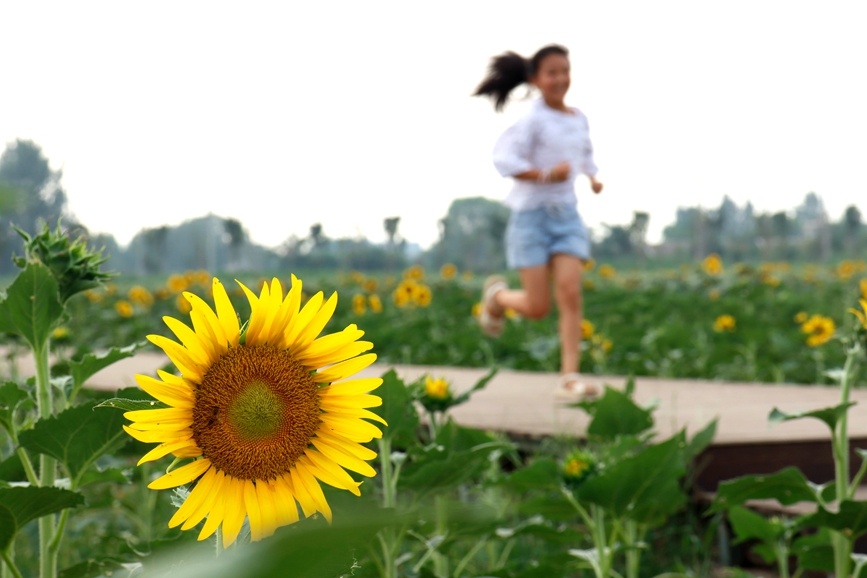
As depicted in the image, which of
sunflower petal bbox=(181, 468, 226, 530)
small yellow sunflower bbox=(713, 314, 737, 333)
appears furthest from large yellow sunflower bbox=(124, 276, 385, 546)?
small yellow sunflower bbox=(713, 314, 737, 333)

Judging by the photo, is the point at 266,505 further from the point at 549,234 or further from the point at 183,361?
the point at 549,234

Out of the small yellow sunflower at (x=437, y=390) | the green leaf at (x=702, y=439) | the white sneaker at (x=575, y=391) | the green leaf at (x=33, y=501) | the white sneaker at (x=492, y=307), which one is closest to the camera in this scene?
the green leaf at (x=33, y=501)

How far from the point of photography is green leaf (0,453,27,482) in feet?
3.16

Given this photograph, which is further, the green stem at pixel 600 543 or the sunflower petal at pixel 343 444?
the green stem at pixel 600 543

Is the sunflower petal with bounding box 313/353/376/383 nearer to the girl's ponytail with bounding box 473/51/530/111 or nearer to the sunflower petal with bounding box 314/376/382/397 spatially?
the sunflower petal with bounding box 314/376/382/397

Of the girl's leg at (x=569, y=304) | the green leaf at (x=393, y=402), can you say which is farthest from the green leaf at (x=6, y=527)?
the girl's leg at (x=569, y=304)

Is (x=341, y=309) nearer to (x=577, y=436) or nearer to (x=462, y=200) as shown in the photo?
(x=577, y=436)

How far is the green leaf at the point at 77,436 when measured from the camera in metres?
0.80

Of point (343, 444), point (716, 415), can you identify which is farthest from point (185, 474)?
point (716, 415)

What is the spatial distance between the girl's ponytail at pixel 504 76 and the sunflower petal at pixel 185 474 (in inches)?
148

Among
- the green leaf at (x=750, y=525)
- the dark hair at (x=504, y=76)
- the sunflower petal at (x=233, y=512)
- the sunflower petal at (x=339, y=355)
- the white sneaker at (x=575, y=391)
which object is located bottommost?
the green leaf at (x=750, y=525)

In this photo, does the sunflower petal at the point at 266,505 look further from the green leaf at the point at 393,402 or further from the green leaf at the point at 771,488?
the green leaf at the point at 771,488

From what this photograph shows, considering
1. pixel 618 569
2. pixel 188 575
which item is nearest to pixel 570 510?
pixel 618 569

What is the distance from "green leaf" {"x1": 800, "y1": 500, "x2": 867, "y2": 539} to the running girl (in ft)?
7.33
